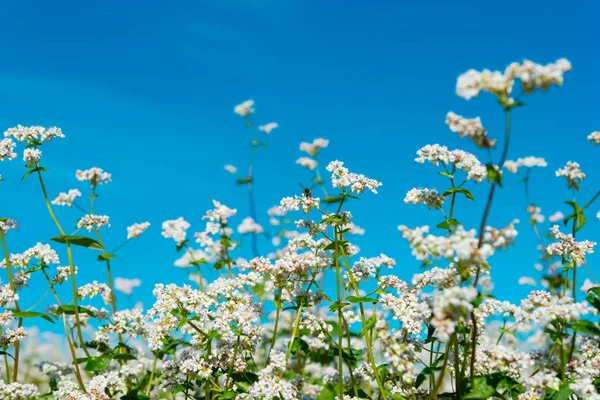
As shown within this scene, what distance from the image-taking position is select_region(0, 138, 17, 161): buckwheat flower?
7469 mm

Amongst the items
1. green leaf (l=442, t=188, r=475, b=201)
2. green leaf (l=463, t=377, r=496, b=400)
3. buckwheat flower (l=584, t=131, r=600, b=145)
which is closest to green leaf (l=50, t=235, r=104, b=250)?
green leaf (l=442, t=188, r=475, b=201)

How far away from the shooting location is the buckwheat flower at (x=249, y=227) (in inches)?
504

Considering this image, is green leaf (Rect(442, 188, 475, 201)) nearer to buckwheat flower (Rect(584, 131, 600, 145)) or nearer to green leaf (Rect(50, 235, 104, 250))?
buckwheat flower (Rect(584, 131, 600, 145))

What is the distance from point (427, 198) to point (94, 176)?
6.09 meters

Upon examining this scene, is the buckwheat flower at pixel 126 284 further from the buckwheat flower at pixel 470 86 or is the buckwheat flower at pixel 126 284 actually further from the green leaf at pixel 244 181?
the buckwheat flower at pixel 470 86

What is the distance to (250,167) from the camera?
46.6ft

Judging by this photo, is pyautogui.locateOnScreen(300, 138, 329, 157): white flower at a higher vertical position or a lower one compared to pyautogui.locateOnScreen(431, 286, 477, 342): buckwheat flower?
higher

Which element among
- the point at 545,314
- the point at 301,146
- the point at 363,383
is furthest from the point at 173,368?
the point at 301,146

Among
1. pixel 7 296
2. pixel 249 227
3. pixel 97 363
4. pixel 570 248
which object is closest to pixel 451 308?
pixel 570 248

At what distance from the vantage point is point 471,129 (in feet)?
14.6

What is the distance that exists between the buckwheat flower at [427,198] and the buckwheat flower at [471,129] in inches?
51.5

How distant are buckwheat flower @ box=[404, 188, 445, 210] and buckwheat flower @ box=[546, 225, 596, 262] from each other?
1986 millimetres

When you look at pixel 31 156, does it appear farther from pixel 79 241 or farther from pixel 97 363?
pixel 97 363

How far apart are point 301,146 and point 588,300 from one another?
10608 mm
